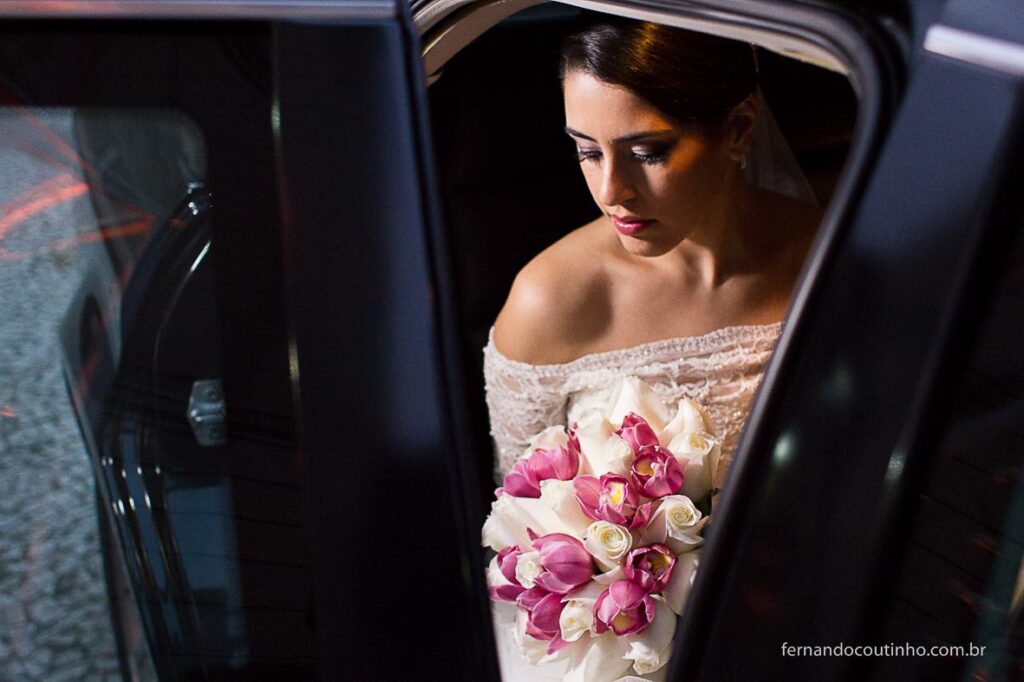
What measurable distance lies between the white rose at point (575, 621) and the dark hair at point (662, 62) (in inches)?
34.9

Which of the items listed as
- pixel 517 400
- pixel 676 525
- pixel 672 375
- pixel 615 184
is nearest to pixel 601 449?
pixel 676 525

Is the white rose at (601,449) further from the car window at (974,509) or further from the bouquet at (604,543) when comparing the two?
the car window at (974,509)

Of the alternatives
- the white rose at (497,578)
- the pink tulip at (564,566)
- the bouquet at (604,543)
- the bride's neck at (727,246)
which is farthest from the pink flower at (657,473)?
the bride's neck at (727,246)

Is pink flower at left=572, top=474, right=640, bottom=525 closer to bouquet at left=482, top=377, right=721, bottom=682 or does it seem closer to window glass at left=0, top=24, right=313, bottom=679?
bouquet at left=482, top=377, right=721, bottom=682

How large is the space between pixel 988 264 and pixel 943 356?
0.07m

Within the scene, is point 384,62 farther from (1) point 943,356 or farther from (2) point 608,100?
(2) point 608,100

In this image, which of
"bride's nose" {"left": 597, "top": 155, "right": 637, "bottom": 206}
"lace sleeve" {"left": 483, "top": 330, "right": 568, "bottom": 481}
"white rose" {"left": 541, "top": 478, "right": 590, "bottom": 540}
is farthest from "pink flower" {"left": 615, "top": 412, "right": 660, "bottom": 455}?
"lace sleeve" {"left": 483, "top": 330, "right": 568, "bottom": 481}

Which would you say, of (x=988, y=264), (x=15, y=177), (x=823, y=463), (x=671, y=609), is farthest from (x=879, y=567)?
(x=15, y=177)

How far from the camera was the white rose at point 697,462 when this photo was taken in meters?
1.42

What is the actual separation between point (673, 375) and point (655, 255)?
0.25m

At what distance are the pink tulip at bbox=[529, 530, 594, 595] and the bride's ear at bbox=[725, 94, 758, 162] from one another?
37.0 inches

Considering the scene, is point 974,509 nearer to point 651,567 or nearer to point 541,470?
point 651,567

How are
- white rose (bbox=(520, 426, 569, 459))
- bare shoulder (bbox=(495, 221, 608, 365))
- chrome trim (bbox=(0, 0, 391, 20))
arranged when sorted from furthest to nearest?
bare shoulder (bbox=(495, 221, 608, 365)) < white rose (bbox=(520, 426, 569, 459)) < chrome trim (bbox=(0, 0, 391, 20))

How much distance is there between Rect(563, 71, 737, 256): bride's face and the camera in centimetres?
179
